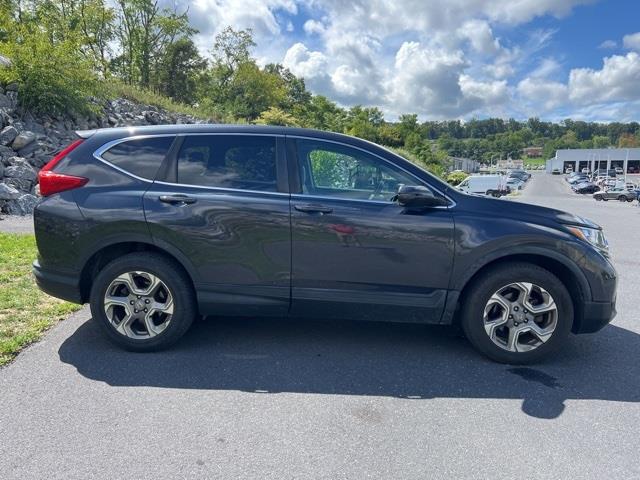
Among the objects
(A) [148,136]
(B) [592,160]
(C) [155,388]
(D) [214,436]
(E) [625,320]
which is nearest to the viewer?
(D) [214,436]

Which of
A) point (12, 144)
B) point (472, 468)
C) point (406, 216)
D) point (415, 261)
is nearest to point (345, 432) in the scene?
point (472, 468)

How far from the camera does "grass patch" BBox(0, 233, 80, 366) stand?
3.58 meters

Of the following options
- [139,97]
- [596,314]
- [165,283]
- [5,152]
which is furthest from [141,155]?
[139,97]

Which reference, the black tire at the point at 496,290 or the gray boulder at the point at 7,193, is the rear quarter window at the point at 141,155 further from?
the gray boulder at the point at 7,193

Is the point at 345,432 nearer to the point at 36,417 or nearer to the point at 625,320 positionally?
the point at 36,417

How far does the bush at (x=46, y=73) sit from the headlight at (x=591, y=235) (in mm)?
13469

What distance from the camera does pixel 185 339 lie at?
12.5 ft

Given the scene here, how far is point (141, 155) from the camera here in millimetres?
3584

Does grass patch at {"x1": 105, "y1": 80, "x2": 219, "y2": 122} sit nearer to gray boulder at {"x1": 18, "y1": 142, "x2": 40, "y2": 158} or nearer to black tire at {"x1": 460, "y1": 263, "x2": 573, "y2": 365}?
gray boulder at {"x1": 18, "y1": 142, "x2": 40, "y2": 158}

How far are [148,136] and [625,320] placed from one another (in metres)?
5.13

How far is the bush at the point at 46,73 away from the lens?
11.4 metres

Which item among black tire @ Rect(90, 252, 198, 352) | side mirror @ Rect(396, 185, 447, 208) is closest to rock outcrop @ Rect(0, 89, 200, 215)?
black tire @ Rect(90, 252, 198, 352)

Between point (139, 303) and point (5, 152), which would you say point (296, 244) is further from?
point (5, 152)

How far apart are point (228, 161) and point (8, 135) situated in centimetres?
1031
